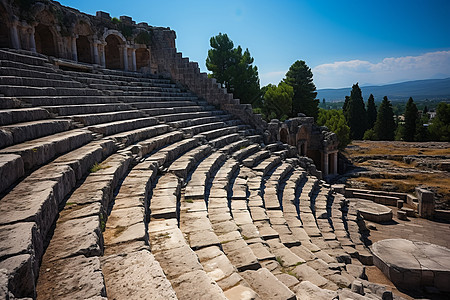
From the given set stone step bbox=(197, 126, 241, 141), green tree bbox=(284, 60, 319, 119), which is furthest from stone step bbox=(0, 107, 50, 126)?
green tree bbox=(284, 60, 319, 119)

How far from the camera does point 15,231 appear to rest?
2.13m

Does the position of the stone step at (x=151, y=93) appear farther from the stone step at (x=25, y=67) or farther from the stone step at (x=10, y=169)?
the stone step at (x=10, y=169)

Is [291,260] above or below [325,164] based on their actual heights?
above

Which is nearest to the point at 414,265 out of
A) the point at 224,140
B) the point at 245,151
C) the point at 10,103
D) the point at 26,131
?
the point at 245,151

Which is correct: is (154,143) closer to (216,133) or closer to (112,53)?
(216,133)

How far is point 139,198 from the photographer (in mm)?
4074

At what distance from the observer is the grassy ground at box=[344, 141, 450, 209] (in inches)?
703

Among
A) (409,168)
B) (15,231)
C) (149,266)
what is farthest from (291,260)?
(409,168)

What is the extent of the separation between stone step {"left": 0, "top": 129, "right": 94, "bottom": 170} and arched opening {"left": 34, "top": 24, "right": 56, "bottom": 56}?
37.6ft

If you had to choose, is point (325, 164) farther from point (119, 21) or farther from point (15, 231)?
point (15, 231)

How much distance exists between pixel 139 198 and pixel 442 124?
42.0 metres

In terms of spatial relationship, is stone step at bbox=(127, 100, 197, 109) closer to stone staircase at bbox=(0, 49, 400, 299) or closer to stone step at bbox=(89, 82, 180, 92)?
stone staircase at bbox=(0, 49, 400, 299)

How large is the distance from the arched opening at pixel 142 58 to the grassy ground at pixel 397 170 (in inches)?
662

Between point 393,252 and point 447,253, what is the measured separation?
1.74 metres
